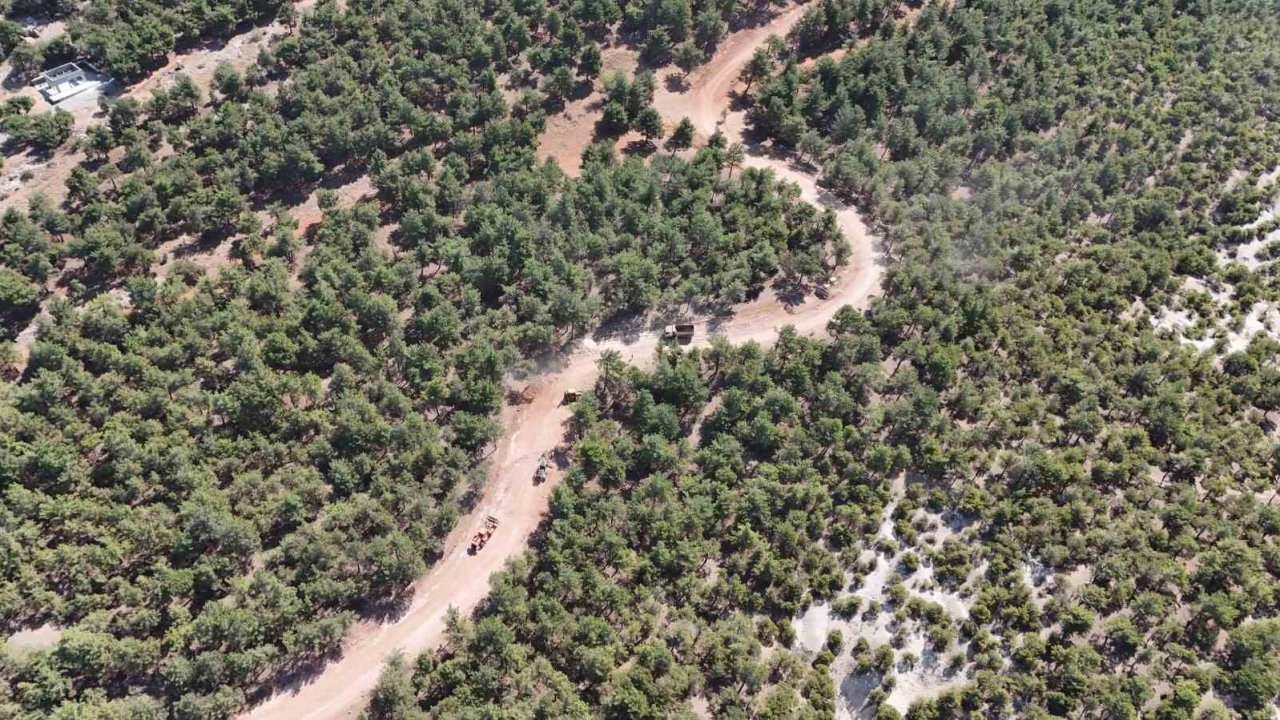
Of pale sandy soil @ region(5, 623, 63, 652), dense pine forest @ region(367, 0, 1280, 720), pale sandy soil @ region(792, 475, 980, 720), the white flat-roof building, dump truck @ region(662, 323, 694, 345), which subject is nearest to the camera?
pale sandy soil @ region(5, 623, 63, 652)

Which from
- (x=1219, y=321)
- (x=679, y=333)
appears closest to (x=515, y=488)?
(x=679, y=333)

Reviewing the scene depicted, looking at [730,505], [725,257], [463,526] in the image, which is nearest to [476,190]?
[725,257]

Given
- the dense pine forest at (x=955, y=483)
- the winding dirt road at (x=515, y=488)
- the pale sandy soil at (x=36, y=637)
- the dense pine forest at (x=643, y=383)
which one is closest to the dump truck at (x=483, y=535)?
the winding dirt road at (x=515, y=488)

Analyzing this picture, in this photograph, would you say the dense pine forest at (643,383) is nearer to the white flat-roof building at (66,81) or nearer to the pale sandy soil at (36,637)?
the pale sandy soil at (36,637)

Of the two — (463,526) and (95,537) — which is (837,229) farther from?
(95,537)

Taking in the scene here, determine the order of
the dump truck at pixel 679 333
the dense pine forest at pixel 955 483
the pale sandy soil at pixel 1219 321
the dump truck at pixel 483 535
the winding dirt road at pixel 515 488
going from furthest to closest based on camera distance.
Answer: the pale sandy soil at pixel 1219 321, the dump truck at pixel 679 333, the dump truck at pixel 483 535, the dense pine forest at pixel 955 483, the winding dirt road at pixel 515 488

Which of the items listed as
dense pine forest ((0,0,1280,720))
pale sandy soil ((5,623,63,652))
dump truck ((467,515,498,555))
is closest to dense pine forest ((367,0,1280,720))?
dense pine forest ((0,0,1280,720))

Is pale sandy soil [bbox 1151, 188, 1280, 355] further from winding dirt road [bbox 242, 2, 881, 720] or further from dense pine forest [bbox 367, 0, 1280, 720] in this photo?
winding dirt road [bbox 242, 2, 881, 720]
